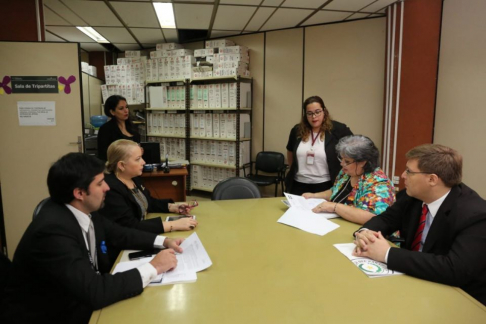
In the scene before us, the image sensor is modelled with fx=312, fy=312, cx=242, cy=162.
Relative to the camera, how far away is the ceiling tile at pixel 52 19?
4164 millimetres

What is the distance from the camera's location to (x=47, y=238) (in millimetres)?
1154

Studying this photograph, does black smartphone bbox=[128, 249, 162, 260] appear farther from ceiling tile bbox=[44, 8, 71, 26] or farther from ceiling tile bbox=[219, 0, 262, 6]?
ceiling tile bbox=[44, 8, 71, 26]

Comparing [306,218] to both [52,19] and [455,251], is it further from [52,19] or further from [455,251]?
[52,19]

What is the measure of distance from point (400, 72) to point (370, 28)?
→ 91 cm

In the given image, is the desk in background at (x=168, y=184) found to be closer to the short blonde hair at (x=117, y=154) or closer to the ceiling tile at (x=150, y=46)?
the short blonde hair at (x=117, y=154)

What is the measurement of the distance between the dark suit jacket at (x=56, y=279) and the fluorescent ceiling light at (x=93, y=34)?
4601 mm

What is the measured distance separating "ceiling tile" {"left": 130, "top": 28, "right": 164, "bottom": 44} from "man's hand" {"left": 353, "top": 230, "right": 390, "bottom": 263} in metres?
4.59

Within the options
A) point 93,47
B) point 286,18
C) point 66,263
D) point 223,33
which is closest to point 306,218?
point 66,263

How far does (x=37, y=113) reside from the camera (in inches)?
132

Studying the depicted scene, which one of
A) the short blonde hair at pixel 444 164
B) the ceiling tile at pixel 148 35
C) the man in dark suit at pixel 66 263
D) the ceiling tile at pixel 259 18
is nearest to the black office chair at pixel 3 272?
the man in dark suit at pixel 66 263

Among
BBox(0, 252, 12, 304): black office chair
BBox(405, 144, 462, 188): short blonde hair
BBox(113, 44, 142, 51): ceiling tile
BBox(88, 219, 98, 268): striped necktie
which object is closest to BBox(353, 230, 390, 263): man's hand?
BBox(405, 144, 462, 188): short blonde hair

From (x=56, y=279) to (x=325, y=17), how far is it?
4290 mm

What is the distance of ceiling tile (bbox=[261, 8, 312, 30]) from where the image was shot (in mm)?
3996

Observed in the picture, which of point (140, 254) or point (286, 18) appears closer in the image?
point (140, 254)
